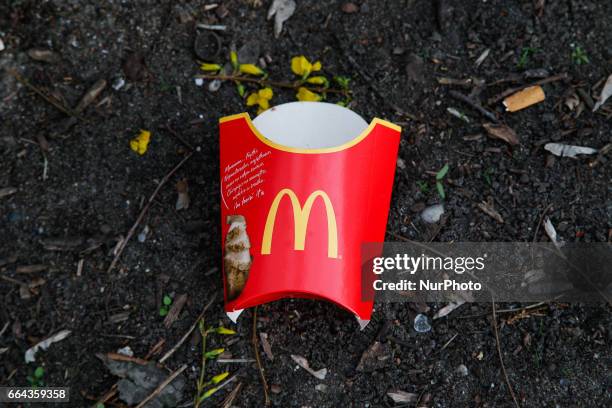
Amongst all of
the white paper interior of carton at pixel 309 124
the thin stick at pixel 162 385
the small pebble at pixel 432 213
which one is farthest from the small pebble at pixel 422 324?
the thin stick at pixel 162 385

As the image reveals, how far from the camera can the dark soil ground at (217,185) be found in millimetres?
1729

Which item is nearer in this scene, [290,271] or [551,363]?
[290,271]

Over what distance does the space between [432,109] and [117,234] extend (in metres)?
0.96

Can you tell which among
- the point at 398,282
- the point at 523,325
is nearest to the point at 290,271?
the point at 398,282

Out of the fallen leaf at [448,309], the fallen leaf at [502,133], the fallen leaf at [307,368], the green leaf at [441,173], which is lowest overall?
the fallen leaf at [307,368]

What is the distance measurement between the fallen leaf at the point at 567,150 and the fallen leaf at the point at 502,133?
0.10 meters

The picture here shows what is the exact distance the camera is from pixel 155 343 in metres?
1.75

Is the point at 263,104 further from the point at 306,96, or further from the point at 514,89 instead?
the point at 514,89

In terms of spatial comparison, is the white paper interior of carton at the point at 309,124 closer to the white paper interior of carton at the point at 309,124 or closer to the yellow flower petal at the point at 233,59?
the white paper interior of carton at the point at 309,124

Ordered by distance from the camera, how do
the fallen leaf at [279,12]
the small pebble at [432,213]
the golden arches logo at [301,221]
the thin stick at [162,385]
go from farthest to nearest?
the fallen leaf at [279,12], the small pebble at [432,213], the thin stick at [162,385], the golden arches logo at [301,221]

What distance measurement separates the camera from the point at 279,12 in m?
1.93

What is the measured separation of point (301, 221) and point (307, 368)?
1.53 ft

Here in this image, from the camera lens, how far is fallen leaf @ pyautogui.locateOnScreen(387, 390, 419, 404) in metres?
1.71

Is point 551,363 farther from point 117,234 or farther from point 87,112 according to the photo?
point 87,112
